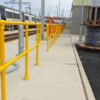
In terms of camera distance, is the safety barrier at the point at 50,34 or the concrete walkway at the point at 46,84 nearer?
the concrete walkway at the point at 46,84

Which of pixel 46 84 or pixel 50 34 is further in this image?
pixel 50 34

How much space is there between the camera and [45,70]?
745cm

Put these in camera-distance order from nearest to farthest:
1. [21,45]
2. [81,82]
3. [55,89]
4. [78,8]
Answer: [55,89] < [81,82] < [21,45] < [78,8]

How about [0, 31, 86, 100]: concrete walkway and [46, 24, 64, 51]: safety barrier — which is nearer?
[0, 31, 86, 100]: concrete walkway

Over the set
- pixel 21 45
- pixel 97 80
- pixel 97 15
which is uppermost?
pixel 97 15

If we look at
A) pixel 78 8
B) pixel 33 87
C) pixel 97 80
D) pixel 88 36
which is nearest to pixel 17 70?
pixel 33 87

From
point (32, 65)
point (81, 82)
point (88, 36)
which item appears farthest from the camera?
point (88, 36)

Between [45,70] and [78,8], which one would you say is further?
[78,8]

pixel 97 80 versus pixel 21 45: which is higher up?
pixel 21 45

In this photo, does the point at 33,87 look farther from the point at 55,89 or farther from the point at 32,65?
the point at 32,65

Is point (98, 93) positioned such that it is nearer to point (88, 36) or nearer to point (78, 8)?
point (88, 36)

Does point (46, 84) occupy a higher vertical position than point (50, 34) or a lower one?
lower

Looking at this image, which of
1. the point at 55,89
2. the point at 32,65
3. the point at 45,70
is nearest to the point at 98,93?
the point at 55,89

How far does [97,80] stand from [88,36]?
311 inches
